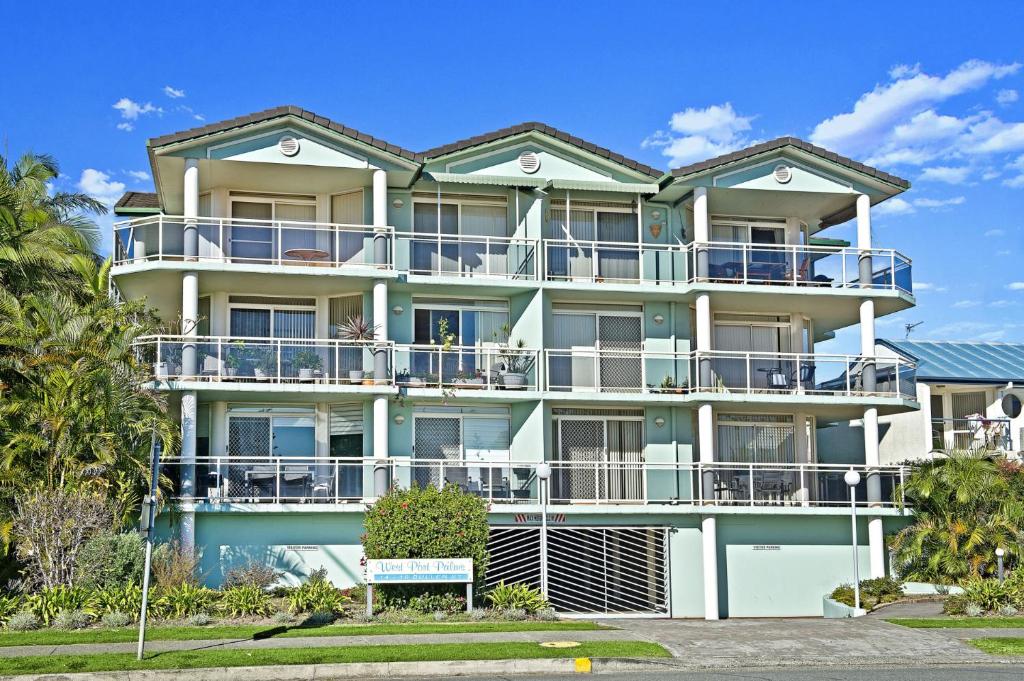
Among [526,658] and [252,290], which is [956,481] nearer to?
[526,658]

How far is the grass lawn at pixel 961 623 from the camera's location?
24.2 meters

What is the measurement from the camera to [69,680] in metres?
17.4

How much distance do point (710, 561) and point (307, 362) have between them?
421 inches

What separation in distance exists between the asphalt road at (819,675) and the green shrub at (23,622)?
8.65 meters

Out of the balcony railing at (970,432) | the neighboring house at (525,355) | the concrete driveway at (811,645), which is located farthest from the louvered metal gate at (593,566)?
the balcony railing at (970,432)

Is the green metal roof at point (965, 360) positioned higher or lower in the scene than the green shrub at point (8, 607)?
higher

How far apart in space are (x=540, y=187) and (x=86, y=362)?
1192cm

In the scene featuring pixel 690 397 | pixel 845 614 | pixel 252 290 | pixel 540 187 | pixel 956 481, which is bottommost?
pixel 845 614

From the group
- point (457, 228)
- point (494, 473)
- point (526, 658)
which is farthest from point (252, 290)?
point (526, 658)

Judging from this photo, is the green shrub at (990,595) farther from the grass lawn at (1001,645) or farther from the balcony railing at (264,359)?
the balcony railing at (264,359)

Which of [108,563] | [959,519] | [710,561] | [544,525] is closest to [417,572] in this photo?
[544,525]

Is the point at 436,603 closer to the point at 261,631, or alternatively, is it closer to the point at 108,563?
the point at 261,631

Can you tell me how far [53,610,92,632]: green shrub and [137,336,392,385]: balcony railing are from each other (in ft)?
22.7

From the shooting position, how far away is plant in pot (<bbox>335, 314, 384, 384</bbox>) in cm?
2981
